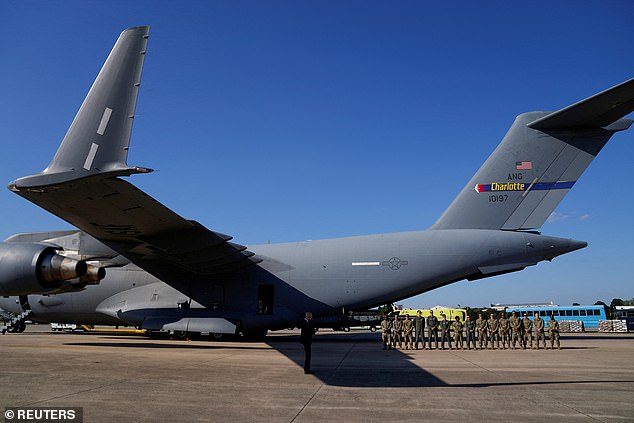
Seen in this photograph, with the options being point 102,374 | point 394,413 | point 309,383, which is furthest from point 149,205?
point 394,413

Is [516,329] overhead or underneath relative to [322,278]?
underneath

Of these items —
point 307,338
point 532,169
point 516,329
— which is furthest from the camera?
point 532,169

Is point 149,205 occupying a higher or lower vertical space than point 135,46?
lower

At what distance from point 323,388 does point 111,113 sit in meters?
5.30

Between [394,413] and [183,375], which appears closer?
[394,413]

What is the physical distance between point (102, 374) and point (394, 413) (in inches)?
203

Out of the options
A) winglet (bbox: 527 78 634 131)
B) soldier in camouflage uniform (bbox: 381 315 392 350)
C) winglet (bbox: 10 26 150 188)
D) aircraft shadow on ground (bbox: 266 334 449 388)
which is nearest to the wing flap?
winglet (bbox: 10 26 150 188)

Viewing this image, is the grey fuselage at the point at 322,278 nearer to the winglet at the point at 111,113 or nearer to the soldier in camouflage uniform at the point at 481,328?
the soldier in camouflage uniform at the point at 481,328

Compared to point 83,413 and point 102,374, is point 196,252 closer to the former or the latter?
point 102,374

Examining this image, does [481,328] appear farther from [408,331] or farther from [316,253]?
[316,253]

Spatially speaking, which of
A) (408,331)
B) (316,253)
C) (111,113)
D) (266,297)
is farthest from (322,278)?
(111,113)

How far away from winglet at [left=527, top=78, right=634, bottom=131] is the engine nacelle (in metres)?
13.3

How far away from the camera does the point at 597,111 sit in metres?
13.5

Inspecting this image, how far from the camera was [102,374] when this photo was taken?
7902 mm
